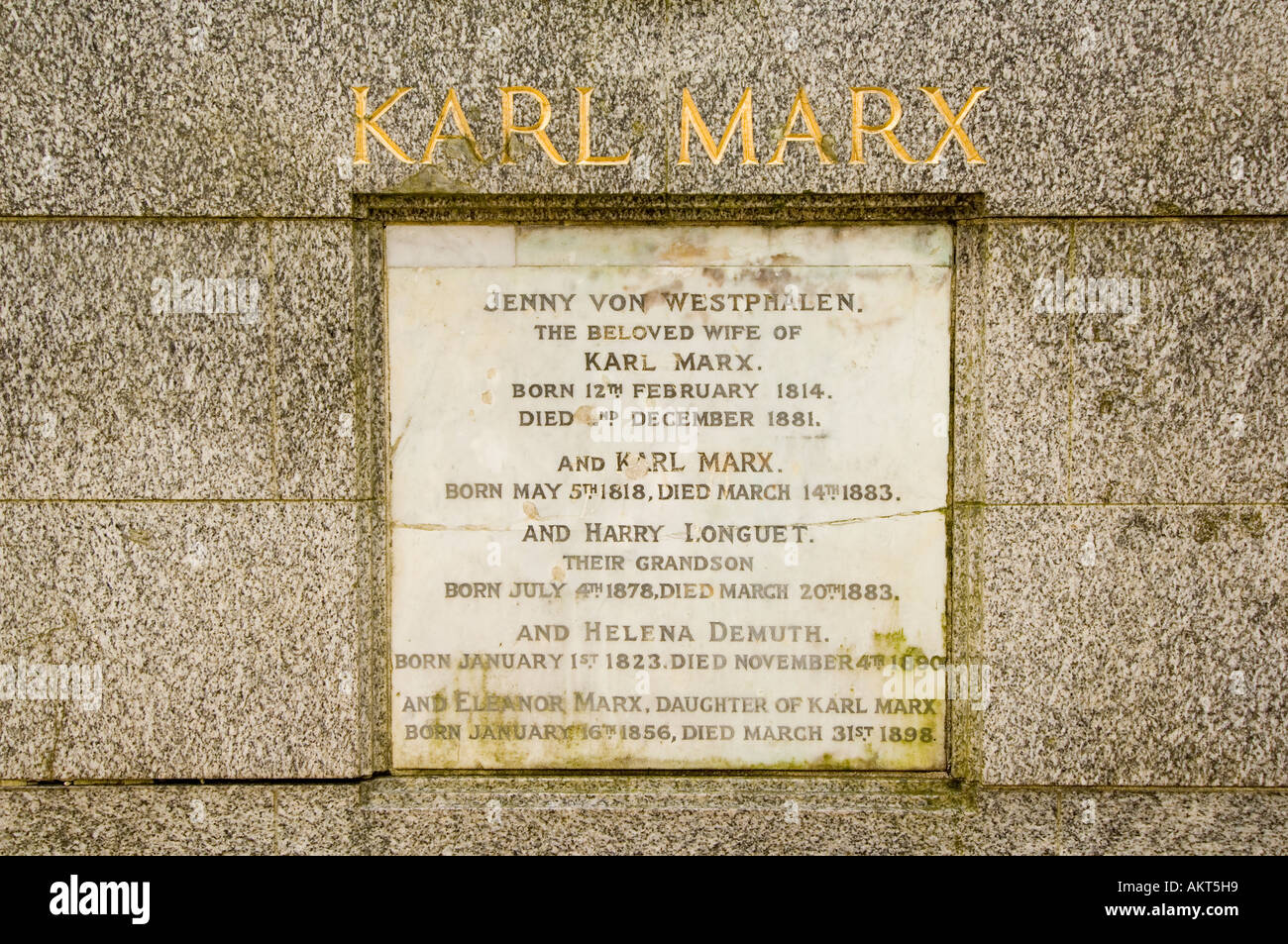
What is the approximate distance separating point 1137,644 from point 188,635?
3890mm

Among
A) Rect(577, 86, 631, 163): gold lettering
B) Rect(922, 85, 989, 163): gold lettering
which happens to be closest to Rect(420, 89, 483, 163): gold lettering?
Rect(577, 86, 631, 163): gold lettering

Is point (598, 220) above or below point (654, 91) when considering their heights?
below

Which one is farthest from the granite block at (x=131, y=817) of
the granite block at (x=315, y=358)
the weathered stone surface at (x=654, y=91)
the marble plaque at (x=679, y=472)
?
the weathered stone surface at (x=654, y=91)

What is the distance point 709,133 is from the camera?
310 cm

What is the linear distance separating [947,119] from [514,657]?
279 centimetres

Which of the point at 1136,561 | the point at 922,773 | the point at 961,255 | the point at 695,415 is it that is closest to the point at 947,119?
the point at 961,255

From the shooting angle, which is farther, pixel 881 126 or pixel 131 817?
pixel 131 817

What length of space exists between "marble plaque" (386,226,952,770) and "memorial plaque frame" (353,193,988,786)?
0.16 feet

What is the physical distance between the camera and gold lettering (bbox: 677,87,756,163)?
3092 mm

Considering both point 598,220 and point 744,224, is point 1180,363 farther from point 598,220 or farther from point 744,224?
point 598,220

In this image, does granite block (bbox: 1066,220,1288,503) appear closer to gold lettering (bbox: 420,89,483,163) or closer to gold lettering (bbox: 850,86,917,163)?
gold lettering (bbox: 850,86,917,163)

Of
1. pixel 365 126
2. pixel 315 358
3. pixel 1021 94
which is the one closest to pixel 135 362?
pixel 315 358

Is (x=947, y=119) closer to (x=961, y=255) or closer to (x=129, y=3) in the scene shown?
(x=961, y=255)

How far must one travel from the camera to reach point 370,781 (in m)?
3.27
